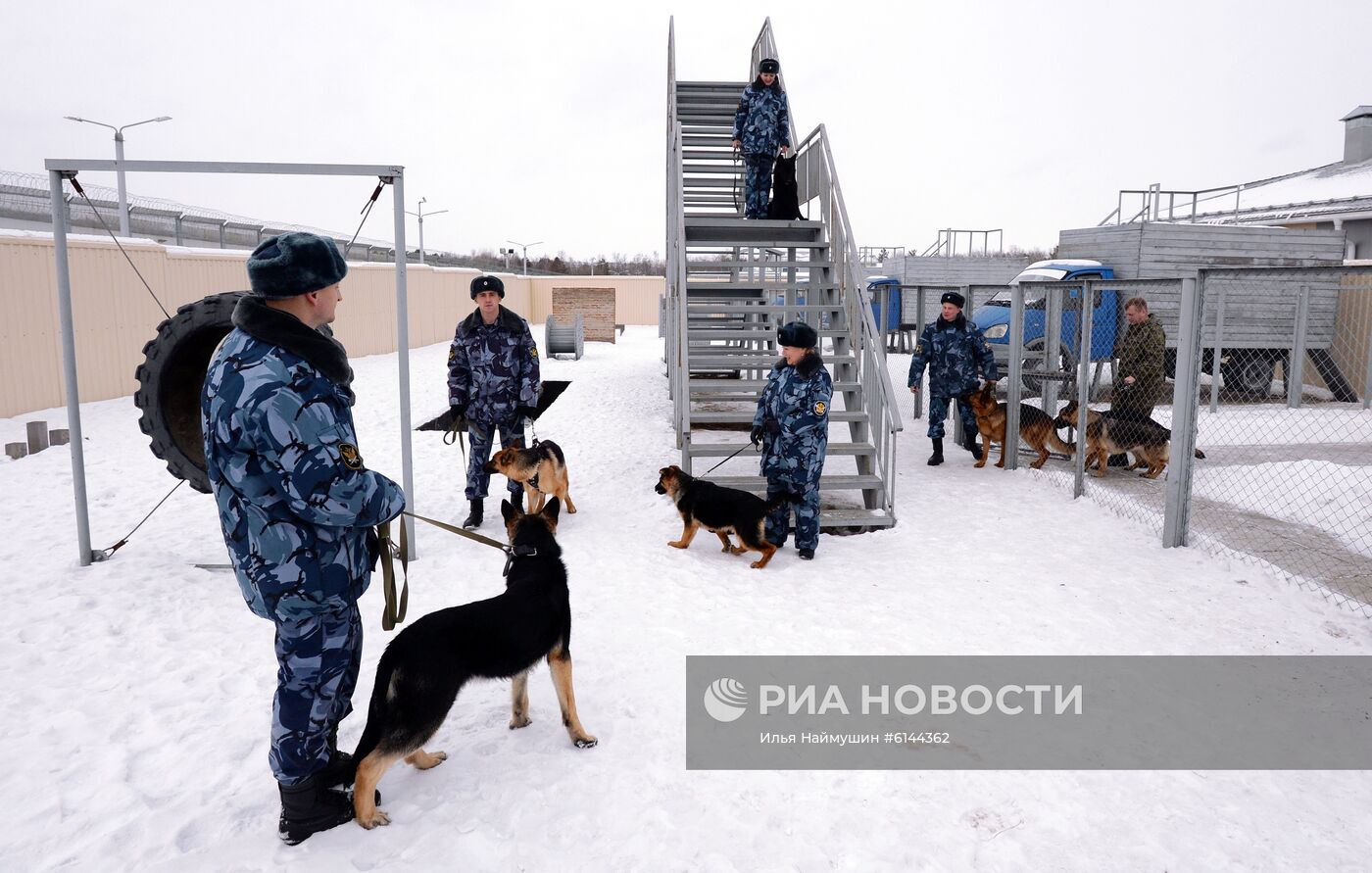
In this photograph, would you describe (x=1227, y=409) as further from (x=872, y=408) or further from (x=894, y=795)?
(x=894, y=795)

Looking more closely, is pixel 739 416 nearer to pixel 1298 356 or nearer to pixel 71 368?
pixel 71 368

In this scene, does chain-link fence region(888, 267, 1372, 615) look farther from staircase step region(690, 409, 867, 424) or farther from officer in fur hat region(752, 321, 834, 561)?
officer in fur hat region(752, 321, 834, 561)

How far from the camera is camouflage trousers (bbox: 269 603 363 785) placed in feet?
8.57

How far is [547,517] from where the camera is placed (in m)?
3.80

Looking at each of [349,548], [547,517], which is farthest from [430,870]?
[547,517]

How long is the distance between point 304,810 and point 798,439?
4005mm

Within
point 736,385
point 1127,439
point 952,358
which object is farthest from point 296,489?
point 1127,439

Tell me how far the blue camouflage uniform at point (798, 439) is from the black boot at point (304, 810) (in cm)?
376

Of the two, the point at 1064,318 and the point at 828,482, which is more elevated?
the point at 1064,318

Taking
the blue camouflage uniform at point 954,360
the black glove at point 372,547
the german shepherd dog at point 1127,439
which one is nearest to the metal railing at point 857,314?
the blue camouflage uniform at point 954,360

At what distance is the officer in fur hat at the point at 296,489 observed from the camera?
2.41 meters

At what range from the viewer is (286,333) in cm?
246

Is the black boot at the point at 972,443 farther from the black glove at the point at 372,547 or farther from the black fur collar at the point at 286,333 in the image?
the black fur collar at the point at 286,333

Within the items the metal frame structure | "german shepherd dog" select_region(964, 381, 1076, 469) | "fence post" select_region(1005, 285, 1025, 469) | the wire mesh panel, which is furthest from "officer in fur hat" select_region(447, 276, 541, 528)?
"fence post" select_region(1005, 285, 1025, 469)
